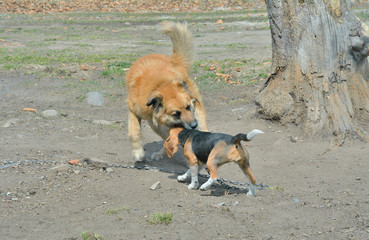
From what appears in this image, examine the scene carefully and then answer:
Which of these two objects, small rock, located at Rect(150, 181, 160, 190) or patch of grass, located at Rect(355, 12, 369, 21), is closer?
small rock, located at Rect(150, 181, 160, 190)

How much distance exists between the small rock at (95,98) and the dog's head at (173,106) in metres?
4.19

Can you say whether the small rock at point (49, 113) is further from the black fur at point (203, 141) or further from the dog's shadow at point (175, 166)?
the black fur at point (203, 141)

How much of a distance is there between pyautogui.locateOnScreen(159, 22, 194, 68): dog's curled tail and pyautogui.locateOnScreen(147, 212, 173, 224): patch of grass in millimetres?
3254

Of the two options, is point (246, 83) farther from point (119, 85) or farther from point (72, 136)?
point (72, 136)

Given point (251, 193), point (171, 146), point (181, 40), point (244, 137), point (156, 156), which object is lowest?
point (156, 156)

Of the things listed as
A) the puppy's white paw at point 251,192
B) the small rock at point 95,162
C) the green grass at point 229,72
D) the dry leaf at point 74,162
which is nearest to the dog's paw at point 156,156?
the small rock at point 95,162

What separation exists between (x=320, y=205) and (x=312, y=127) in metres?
2.67

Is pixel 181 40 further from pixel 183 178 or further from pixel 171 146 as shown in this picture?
pixel 183 178

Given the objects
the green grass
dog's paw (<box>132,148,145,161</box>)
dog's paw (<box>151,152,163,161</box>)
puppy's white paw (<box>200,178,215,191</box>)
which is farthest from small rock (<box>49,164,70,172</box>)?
the green grass

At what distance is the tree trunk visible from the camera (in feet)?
26.5

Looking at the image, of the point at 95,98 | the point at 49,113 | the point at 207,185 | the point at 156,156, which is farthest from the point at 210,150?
the point at 95,98

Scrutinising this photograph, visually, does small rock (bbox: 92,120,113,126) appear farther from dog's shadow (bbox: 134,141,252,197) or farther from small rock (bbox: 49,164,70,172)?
small rock (bbox: 49,164,70,172)

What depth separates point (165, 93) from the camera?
6.85 m

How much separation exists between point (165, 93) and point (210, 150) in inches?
48.7
